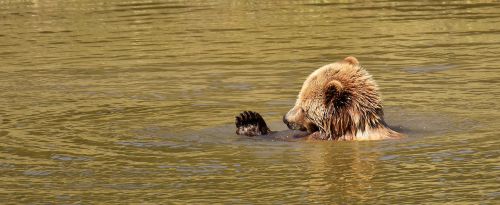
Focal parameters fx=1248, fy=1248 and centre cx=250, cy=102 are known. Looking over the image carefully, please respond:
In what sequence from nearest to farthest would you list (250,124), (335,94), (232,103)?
(335,94) → (250,124) → (232,103)

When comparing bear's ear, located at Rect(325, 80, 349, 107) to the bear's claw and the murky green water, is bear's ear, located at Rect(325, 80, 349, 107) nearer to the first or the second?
the murky green water

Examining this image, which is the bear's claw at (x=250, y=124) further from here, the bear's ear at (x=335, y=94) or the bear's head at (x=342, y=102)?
the bear's ear at (x=335, y=94)

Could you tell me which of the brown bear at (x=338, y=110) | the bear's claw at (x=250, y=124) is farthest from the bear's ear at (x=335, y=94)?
the bear's claw at (x=250, y=124)

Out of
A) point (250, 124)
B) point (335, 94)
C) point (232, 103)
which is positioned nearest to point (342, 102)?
point (335, 94)

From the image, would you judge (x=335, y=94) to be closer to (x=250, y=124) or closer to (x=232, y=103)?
(x=250, y=124)

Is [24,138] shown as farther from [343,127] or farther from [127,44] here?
[127,44]

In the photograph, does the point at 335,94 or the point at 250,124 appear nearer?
the point at 335,94

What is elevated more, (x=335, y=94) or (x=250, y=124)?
(x=335, y=94)

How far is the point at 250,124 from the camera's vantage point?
1131 cm

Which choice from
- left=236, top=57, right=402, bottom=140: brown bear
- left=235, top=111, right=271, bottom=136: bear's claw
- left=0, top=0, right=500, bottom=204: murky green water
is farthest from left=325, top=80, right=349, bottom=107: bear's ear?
left=235, top=111, right=271, bottom=136: bear's claw

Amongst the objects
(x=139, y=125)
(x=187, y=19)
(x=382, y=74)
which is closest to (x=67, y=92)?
(x=139, y=125)

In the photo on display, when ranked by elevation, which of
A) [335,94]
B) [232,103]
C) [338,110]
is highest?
[335,94]

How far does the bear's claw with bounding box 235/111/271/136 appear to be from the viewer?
11.3 metres

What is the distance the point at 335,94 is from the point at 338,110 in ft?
0.55
